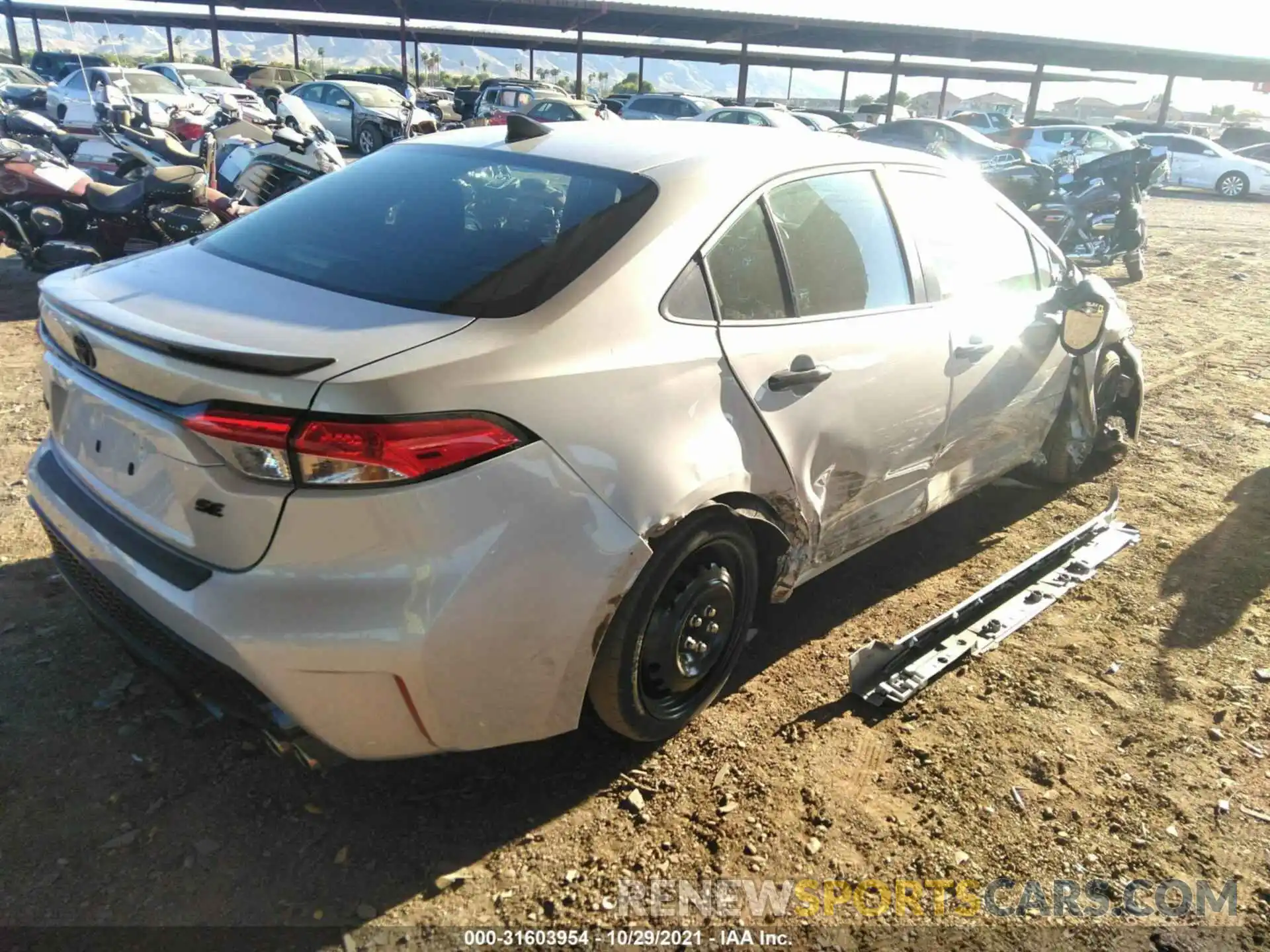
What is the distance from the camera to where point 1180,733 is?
9.68ft

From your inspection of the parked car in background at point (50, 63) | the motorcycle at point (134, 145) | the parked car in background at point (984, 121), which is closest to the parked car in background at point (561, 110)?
the motorcycle at point (134, 145)

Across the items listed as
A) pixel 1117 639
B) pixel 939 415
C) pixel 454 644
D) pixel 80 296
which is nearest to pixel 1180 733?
pixel 1117 639

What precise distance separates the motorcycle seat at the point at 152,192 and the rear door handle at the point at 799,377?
22.1ft

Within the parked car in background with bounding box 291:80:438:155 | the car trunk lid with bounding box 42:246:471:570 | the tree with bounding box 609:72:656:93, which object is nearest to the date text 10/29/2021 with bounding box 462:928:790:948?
the car trunk lid with bounding box 42:246:471:570

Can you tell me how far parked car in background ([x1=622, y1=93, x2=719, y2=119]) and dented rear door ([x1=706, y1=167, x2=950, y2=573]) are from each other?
21.5 meters

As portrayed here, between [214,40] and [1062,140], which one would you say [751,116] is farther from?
[214,40]

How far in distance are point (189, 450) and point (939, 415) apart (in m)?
2.49

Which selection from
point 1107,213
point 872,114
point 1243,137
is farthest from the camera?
point 872,114

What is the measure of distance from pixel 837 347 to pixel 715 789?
54.1 inches

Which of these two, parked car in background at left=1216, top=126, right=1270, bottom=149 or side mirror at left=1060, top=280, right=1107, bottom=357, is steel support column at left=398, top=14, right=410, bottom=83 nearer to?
parked car in background at left=1216, top=126, right=1270, bottom=149

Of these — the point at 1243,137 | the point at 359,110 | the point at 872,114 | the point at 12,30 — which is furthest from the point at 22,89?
the point at 1243,137

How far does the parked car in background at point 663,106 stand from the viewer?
2331 centimetres

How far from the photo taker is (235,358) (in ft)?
6.22

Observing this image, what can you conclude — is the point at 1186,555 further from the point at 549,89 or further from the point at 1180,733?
the point at 549,89
